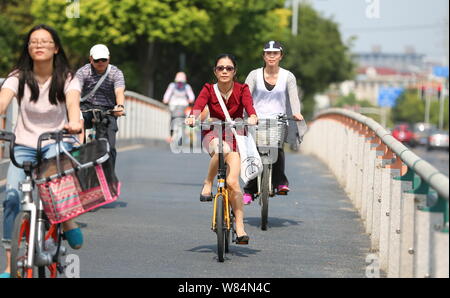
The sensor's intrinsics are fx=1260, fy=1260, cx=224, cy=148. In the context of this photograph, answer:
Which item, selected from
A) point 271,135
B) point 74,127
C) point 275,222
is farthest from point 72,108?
point 275,222

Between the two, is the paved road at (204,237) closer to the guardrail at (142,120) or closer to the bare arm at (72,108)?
→ the bare arm at (72,108)

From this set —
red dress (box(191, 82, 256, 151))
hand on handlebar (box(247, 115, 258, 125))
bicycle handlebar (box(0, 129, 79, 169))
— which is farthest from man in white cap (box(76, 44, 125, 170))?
bicycle handlebar (box(0, 129, 79, 169))

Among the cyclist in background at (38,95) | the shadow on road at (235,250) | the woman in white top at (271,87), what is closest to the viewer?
the cyclist in background at (38,95)

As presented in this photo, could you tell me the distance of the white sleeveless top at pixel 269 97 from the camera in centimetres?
1223

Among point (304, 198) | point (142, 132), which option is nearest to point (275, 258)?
point (304, 198)

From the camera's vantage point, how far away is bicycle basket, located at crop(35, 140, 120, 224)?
726 centimetres

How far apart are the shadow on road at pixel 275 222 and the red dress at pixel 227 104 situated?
2.74 metres

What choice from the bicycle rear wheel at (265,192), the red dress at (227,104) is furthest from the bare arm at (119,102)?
the red dress at (227,104)

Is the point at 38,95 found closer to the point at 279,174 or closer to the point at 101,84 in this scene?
the point at 101,84

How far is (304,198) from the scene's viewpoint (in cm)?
1625

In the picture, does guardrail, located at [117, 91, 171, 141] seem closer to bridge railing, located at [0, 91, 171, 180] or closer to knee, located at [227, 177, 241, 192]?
bridge railing, located at [0, 91, 171, 180]

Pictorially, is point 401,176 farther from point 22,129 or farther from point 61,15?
point 61,15

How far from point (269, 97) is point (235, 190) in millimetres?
2546

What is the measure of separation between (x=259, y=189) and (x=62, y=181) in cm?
515
